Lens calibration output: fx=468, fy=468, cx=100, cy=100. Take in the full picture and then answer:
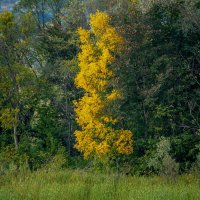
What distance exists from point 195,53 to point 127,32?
3.46 metres

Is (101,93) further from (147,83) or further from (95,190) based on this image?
(95,190)

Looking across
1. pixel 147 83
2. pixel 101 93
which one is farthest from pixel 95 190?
pixel 101 93

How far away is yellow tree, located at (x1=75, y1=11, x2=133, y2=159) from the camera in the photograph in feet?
72.5

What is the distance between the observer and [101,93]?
22703 millimetres

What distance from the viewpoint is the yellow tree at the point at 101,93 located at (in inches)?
870

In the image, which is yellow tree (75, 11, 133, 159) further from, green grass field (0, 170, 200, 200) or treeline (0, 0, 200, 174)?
green grass field (0, 170, 200, 200)

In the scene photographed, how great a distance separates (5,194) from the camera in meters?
9.73

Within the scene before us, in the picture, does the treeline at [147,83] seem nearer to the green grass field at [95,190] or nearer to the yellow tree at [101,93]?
A: the yellow tree at [101,93]

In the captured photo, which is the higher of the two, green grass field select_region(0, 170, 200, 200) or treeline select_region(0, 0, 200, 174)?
treeline select_region(0, 0, 200, 174)

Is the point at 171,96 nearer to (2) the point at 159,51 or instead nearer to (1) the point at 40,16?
(2) the point at 159,51

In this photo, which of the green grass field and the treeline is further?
the treeline

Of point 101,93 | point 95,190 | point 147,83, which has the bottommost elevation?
point 95,190

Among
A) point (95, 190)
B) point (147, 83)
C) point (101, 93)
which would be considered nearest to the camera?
point (95, 190)

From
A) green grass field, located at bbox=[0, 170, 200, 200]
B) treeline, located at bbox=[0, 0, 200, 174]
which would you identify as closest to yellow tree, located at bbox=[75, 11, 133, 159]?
treeline, located at bbox=[0, 0, 200, 174]
